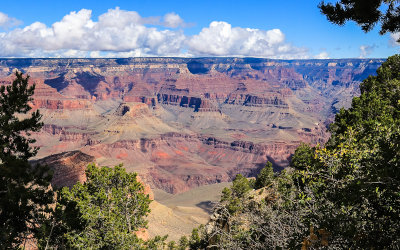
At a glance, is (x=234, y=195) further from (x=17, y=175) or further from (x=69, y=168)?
(x=69, y=168)

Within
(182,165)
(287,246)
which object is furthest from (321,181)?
(182,165)

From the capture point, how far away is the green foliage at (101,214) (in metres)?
16.2

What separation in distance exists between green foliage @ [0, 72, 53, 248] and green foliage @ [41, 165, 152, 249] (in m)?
1.52

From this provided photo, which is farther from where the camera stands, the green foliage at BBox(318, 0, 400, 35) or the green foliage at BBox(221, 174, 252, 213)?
the green foliage at BBox(221, 174, 252, 213)

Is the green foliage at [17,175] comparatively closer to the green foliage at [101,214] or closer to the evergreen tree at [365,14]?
the green foliage at [101,214]

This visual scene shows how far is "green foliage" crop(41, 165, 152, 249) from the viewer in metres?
16.2

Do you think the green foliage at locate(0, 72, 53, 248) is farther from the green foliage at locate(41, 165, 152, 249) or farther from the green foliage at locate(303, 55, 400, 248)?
the green foliage at locate(303, 55, 400, 248)

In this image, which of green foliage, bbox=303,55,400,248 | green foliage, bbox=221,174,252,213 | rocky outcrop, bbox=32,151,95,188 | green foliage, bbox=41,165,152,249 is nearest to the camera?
green foliage, bbox=303,55,400,248

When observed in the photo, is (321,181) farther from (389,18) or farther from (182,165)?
(182,165)

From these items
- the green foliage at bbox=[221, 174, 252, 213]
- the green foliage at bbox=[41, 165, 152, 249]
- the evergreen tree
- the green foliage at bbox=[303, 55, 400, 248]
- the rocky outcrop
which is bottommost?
the rocky outcrop

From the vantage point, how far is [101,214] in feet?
54.9

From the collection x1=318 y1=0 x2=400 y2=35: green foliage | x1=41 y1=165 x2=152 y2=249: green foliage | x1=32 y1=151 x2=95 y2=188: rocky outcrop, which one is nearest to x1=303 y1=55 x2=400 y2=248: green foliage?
x1=318 y1=0 x2=400 y2=35: green foliage

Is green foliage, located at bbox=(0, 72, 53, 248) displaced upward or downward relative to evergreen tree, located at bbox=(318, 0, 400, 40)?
downward

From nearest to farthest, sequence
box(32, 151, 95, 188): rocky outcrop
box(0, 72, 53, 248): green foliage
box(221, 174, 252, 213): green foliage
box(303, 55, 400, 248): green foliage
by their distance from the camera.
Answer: box(303, 55, 400, 248): green foliage < box(0, 72, 53, 248): green foliage < box(221, 174, 252, 213): green foliage < box(32, 151, 95, 188): rocky outcrop
